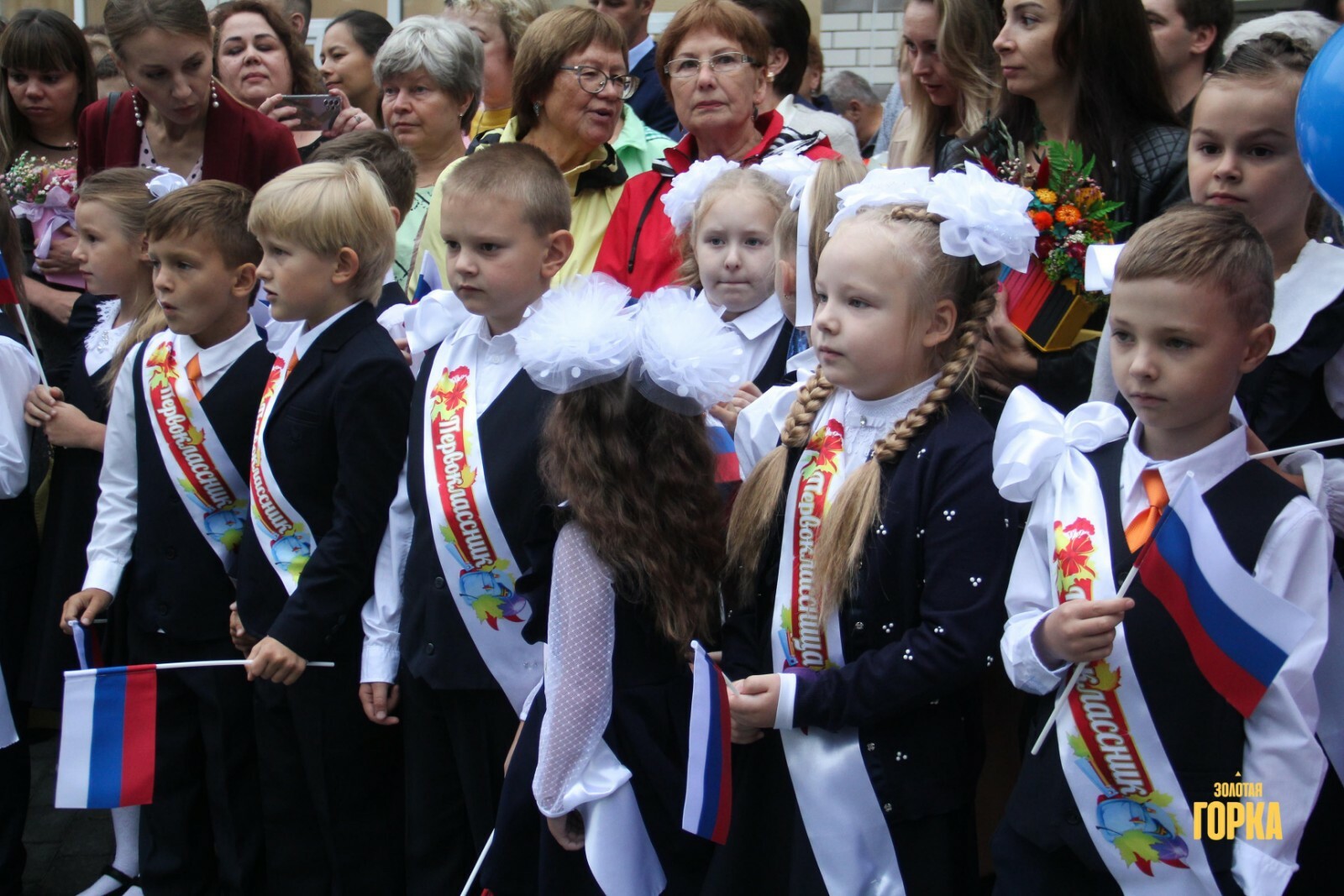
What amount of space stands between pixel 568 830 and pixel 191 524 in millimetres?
1575

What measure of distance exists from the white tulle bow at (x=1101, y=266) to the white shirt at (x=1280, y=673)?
0.34 metres

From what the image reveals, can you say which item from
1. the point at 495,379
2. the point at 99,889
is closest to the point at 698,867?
the point at 495,379

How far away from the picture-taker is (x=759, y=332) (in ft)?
11.5

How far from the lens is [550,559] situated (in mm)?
2752

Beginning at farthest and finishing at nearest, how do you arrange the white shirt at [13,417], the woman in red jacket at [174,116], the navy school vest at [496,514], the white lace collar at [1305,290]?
the woman in red jacket at [174,116], the white shirt at [13,417], the navy school vest at [496,514], the white lace collar at [1305,290]

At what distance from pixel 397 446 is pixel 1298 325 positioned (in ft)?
6.70

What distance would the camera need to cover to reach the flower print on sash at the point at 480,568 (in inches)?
122

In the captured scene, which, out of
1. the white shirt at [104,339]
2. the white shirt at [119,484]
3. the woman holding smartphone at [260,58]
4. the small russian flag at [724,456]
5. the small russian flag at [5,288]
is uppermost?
the woman holding smartphone at [260,58]

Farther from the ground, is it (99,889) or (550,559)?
(550,559)

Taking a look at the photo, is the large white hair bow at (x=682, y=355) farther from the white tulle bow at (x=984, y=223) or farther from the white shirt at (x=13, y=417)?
the white shirt at (x=13, y=417)

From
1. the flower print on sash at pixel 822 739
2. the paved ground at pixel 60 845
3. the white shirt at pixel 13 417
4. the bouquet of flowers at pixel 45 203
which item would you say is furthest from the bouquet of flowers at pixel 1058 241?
the bouquet of flowers at pixel 45 203

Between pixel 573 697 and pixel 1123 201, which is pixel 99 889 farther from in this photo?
pixel 1123 201

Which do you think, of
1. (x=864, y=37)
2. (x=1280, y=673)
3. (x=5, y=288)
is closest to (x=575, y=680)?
(x=1280, y=673)

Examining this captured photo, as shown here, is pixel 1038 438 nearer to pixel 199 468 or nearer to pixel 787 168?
pixel 787 168
